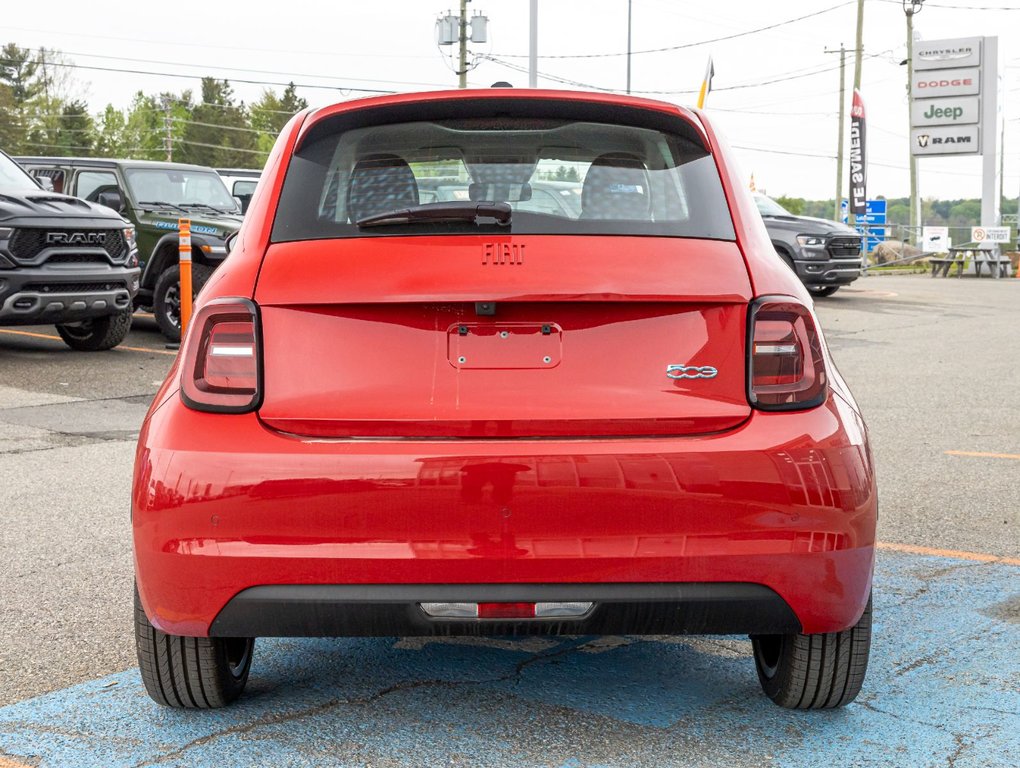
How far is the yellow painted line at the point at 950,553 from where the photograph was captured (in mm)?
5105

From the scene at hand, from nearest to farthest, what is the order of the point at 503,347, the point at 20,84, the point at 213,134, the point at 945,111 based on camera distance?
the point at 503,347
the point at 945,111
the point at 20,84
the point at 213,134

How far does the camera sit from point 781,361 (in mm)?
3045

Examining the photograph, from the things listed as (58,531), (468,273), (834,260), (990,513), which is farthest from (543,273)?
(834,260)

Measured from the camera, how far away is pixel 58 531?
5543 mm

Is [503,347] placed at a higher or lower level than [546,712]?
higher

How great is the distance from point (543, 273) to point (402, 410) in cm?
45

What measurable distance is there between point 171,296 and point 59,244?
190 centimetres

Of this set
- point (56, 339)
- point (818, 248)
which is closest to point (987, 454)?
point (56, 339)

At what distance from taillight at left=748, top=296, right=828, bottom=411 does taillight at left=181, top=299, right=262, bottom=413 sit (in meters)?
1.16

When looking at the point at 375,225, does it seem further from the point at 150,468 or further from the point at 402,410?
the point at 150,468

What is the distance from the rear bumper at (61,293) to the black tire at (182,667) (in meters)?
8.99

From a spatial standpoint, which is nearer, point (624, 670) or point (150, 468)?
point (150, 468)

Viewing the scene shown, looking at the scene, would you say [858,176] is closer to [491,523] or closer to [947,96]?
[947,96]

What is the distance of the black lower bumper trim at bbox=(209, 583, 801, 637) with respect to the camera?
2.89 metres
